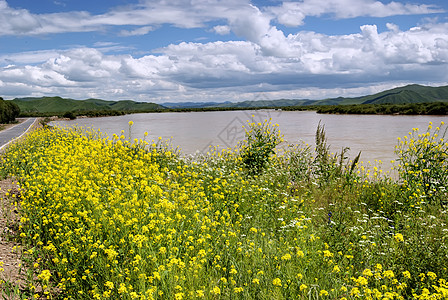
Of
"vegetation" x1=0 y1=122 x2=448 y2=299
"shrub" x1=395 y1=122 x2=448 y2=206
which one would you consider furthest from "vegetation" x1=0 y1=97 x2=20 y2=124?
"shrub" x1=395 y1=122 x2=448 y2=206

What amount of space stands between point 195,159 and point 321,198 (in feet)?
16.5

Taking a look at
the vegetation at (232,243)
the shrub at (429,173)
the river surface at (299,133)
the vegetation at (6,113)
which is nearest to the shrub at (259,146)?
the river surface at (299,133)

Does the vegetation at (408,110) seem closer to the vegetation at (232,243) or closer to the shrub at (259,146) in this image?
the shrub at (259,146)

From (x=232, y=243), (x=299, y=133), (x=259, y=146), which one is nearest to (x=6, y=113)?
(x=299, y=133)

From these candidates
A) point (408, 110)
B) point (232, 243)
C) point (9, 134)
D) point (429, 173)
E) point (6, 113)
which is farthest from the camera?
point (408, 110)

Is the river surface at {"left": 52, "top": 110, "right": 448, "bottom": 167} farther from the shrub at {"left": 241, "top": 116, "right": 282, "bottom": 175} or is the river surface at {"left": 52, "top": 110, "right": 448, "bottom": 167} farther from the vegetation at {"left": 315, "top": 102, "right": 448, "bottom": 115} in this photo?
the vegetation at {"left": 315, "top": 102, "right": 448, "bottom": 115}

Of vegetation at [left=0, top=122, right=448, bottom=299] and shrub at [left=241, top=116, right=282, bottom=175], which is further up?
shrub at [left=241, top=116, right=282, bottom=175]

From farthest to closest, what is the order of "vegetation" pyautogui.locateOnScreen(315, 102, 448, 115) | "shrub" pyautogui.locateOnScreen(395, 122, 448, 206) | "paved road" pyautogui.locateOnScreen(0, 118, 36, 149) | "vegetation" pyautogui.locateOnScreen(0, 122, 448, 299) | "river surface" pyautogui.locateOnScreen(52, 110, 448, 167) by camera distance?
1. "vegetation" pyautogui.locateOnScreen(315, 102, 448, 115)
2. "paved road" pyautogui.locateOnScreen(0, 118, 36, 149)
3. "river surface" pyautogui.locateOnScreen(52, 110, 448, 167)
4. "shrub" pyautogui.locateOnScreen(395, 122, 448, 206)
5. "vegetation" pyautogui.locateOnScreen(0, 122, 448, 299)

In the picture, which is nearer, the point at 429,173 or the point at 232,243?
the point at 232,243

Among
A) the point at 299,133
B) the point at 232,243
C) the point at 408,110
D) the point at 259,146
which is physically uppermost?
the point at 408,110

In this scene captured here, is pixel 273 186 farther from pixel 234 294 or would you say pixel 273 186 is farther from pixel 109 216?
pixel 234 294

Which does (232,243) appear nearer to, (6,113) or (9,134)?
(9,134)

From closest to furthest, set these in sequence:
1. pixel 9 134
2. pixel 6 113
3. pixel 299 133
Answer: pixel 299 133 < pixel 9 134 < pixel 6 113

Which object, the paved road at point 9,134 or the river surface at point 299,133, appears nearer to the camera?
the river surface at point 299,133
